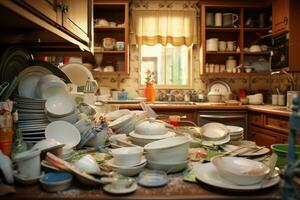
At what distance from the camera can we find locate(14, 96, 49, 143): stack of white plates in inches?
45.1

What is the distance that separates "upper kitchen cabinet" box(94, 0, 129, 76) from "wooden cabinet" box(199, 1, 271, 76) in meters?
1.07

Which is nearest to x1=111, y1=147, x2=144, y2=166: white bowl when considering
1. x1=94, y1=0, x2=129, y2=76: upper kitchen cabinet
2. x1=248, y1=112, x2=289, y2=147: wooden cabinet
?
x1=248, y1=112, x2=289, y2=147: wooden cabinet

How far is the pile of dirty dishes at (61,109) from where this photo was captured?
123cm

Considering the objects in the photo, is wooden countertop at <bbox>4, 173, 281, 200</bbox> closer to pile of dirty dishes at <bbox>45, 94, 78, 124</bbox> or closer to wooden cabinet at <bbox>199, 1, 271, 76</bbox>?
pile of dirty dishes at <bbox>45, 94, 78, 124</bbox>

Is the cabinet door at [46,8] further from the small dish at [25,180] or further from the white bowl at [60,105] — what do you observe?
the small dish at [25,180]

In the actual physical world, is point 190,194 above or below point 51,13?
below

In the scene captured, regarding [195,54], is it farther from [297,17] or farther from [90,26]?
[90,26]

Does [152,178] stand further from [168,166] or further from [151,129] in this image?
[151,129]

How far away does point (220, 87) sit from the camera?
402cm

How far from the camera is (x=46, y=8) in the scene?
3.38 ft

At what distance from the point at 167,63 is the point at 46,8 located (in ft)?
10.9

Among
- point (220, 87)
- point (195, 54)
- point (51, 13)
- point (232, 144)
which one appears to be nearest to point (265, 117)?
point (220, 87)

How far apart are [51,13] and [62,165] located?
593mm

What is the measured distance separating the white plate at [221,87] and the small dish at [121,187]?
3317 mm
